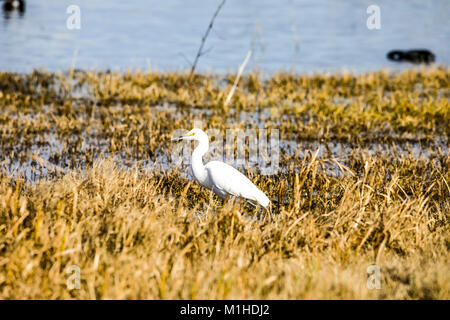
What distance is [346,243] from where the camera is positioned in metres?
4.37

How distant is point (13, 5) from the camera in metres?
32.6

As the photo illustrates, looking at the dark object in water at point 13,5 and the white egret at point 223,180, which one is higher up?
the dark object in water at point 13,5

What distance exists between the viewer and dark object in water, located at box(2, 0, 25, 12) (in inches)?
1268

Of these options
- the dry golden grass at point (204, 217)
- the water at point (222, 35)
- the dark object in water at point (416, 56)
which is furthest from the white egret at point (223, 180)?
the dark object in water at point (416, 56)

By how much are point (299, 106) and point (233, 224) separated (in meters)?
7.33

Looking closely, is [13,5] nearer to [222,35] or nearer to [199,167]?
[222,35]

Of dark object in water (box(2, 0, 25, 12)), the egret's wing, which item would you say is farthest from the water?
the egret's wing

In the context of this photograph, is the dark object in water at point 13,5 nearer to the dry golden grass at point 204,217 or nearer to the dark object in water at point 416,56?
the dark object in water at point 416,56

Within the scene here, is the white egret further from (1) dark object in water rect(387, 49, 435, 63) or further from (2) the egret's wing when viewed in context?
(1) dark object in water rect(387, 49, 435, 63)

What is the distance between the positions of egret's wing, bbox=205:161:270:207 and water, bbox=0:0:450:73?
253 inches

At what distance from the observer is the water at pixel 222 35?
2061cm

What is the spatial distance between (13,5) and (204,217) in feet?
104

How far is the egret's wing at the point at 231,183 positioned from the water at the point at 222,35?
6429mm

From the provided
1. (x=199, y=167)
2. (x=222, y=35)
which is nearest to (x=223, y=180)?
(x=199, y=167)
